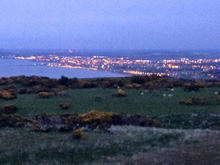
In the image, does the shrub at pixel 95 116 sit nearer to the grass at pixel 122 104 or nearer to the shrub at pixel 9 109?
the grass at pixel 122 104

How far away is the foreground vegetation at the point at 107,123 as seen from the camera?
12.6 metres

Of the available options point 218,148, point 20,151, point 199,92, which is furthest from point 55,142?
point 199,92

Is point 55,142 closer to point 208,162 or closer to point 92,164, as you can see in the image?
point 92,164

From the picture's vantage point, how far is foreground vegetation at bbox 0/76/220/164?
12.6 metres

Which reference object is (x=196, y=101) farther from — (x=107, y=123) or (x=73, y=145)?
(x=73, y=145)

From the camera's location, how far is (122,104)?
86.5 feet

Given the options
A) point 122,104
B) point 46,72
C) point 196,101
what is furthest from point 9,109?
point 46,72

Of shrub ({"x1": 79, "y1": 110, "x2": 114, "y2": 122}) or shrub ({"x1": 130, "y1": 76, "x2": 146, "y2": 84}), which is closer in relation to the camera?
shrub ({"x1": 79, "y1": 110, "x2": 114, "y2": 122})

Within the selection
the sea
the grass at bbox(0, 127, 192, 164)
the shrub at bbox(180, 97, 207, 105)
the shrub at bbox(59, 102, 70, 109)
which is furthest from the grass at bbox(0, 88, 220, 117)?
the sea

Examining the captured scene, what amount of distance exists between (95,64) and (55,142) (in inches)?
1943

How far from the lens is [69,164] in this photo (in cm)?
1133

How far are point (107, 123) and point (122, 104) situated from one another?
6951mm

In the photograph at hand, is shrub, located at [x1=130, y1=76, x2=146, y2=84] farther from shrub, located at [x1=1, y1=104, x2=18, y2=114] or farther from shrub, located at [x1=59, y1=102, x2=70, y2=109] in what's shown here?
shrub, located at [x1=1, y1=104, x2=18, y2=114]

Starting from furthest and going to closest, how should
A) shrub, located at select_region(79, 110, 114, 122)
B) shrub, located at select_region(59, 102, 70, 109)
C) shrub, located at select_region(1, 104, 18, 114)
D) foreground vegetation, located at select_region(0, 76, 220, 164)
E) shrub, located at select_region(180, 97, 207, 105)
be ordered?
shrub, located at select_region(180, 97, 207, 105) < shrub, located at select_region(59, 102, 70, 109) < shrub, located at select_region(1, 104, 18, 114) < shrub, located at select_region(79, 110, 114, 122) < foreground vegetation, located at select_region(0, 76, 220, 164)
